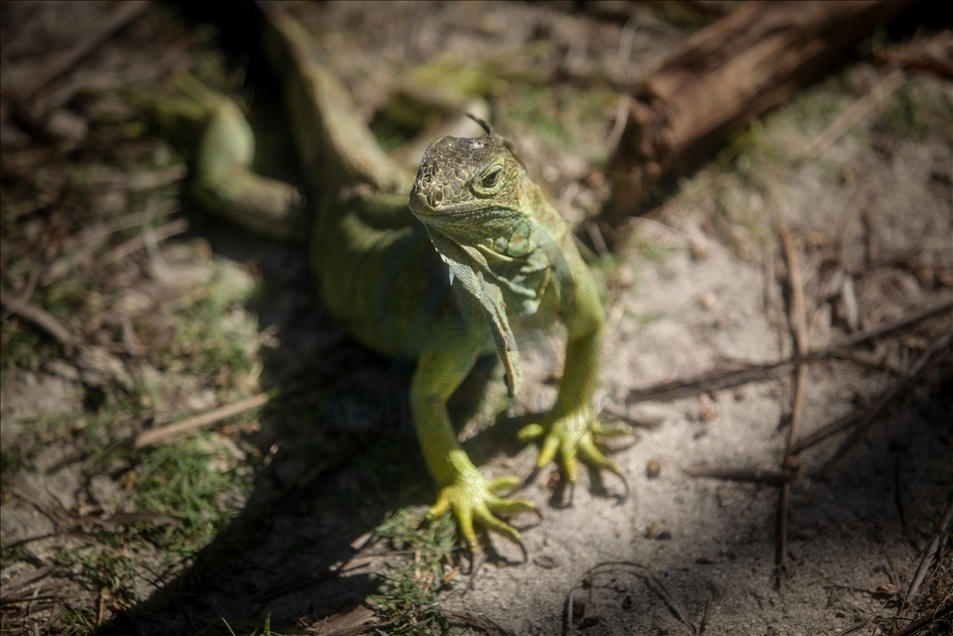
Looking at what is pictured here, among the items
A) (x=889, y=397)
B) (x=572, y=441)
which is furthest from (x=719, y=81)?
(x=572, y=441)

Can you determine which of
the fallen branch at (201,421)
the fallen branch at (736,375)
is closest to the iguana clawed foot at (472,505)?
the fallen branch at (736,375)

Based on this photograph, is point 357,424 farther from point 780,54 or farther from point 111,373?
point 780,54

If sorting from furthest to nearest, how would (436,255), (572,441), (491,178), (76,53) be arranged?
(76,53) < (572,441) < (436,255) < (491,178)

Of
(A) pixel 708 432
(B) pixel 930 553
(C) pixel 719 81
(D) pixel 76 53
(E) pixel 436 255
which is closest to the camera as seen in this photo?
(B) pixel 930 553

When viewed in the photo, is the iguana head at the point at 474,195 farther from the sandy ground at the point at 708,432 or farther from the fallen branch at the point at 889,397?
the fallen branch at the point at 889,397

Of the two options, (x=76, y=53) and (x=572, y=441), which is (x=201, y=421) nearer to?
(x=572, y=441)

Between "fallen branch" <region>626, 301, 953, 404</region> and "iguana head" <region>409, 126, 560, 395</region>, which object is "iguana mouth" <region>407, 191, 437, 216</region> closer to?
"iguana head" <region>409, 126, 560, 395</region>

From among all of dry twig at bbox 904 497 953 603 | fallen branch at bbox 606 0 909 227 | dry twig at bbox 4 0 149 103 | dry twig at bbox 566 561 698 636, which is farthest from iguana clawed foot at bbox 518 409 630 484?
dry twig at bbox 4 0 149 103

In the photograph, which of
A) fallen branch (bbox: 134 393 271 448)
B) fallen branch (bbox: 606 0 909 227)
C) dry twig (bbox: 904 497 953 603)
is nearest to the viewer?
dry twig (bbox: 904 497 953 603)
